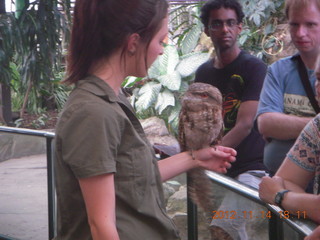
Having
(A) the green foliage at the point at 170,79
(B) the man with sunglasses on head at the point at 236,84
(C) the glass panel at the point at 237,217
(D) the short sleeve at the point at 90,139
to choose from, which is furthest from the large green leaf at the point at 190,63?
(D) the short sleeve at the point at 90,139

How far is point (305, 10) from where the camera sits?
233cm

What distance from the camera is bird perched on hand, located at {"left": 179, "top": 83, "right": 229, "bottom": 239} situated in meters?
1.74

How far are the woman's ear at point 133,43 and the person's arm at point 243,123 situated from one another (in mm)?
1290

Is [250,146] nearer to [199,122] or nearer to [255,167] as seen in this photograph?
[255,167]

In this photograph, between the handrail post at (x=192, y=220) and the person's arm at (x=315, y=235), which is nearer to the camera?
the person's arm at (x=315, y=235)

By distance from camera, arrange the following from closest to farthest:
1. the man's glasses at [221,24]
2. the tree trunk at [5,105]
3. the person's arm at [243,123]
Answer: the person's arm at [243,123], the man's glasses at [221,24], the tree trunk at [5,105]

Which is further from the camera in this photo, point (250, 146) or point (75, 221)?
point (250, 146)

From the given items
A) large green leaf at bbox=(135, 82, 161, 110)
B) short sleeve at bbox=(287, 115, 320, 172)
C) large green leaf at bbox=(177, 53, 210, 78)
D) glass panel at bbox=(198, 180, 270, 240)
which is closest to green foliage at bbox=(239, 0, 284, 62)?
large green leaf at bbox=(177, 53, 210, 78)

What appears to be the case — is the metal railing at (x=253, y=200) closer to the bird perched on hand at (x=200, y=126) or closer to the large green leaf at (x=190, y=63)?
the bird perched on hand at (x=200, y=126)

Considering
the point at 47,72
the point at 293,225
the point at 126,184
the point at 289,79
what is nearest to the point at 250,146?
the point at 289,79

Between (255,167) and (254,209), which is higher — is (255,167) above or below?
below

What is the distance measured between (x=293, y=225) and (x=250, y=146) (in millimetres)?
1254
